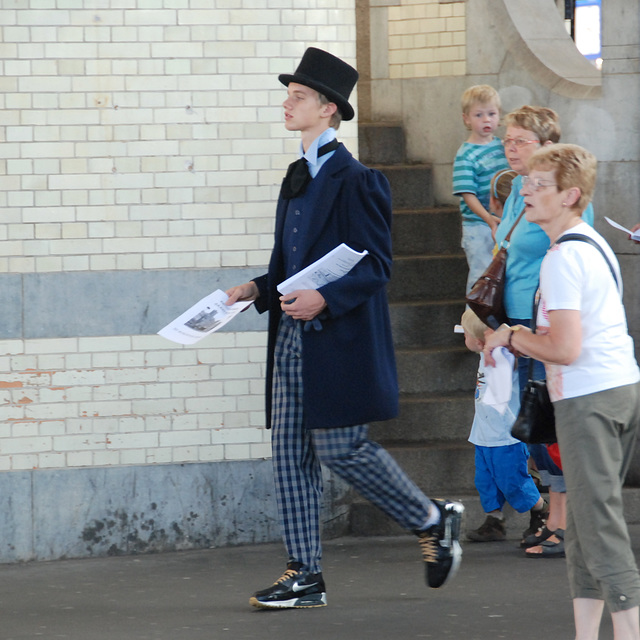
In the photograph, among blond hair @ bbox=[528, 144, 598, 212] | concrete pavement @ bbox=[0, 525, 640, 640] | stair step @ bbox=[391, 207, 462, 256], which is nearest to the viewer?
blond hair @ bbox=[528, 144, 598, 212]

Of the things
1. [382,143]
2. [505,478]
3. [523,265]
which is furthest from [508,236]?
[382,143]

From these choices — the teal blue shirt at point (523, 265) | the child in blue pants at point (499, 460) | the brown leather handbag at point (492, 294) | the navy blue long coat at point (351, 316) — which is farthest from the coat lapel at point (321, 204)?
the child in blue pants at point (499, 460)

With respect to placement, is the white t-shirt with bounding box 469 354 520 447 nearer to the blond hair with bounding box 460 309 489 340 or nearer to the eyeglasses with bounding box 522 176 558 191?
the blond hair with bounding box 460 309 489 340

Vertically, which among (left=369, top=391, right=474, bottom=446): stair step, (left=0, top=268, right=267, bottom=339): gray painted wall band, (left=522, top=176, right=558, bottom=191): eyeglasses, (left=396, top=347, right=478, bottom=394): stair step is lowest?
(left=369, top=391, right=474, bottom=446): stair step

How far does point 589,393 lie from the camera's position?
3.61 metres

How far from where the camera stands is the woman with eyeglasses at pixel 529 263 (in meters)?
5.20

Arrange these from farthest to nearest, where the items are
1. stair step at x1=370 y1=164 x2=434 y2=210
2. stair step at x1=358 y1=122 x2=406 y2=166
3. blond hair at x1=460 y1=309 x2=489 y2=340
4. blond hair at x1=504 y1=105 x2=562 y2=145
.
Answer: stair step at x1=358 y1=122 x2=406 y2=166
stair step at x1=370 y1=164 x2=434 y2=210
blond hair at x1=460 y1=309 x2=489 y2=340
blond hair at x1=504 y1=105 x2=562 y2=145

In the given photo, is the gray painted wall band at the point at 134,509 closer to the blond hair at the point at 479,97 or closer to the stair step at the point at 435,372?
the stair step at the point at 435,372

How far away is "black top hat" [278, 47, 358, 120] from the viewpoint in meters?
4.72

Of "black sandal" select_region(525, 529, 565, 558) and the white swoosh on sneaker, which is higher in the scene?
the white swoosh on sneaker

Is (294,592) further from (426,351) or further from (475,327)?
(426,351)

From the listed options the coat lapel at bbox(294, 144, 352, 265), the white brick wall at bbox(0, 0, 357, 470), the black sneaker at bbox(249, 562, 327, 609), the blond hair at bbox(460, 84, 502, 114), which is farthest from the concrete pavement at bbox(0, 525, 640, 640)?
the blond hair at bbox(460, 84, 502, 114)

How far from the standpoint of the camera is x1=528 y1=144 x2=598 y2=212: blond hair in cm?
374

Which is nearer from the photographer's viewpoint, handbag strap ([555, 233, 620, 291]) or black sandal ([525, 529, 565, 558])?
handbag strap ([555, 233, 620, 291])
